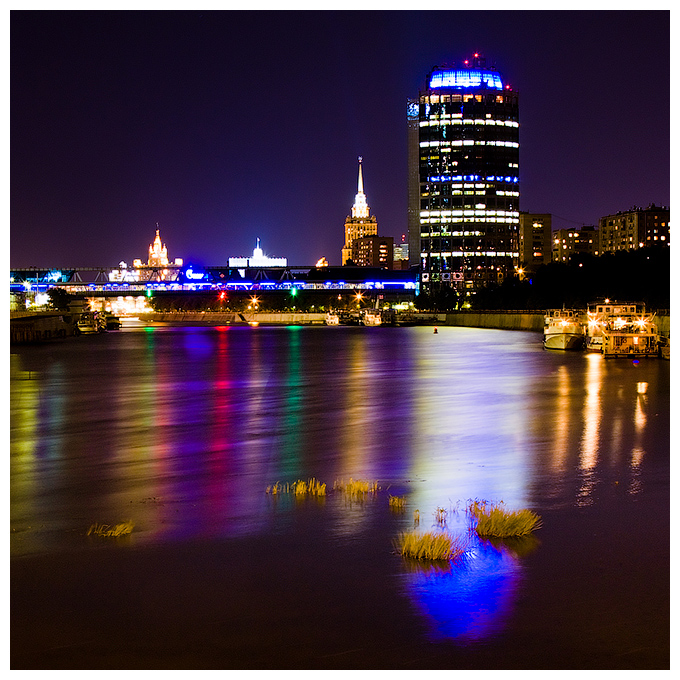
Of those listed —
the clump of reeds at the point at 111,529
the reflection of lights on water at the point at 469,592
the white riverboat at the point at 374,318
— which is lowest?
the reflection of lights on water at the point at 469,592

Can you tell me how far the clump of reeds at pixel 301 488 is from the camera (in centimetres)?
2009

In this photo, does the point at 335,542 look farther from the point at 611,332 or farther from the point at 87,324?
the point at 87,324

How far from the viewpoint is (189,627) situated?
460 inches

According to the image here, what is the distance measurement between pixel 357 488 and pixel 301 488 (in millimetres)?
1327

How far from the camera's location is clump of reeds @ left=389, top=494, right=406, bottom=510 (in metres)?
18.4

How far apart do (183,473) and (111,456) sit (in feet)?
14.0

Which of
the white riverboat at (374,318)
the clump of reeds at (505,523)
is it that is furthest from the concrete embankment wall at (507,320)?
the clump of reeds at (505,523)

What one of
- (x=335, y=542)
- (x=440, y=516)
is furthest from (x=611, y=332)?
(x=335, y=542)

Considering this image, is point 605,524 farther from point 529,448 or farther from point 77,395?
point 77,395

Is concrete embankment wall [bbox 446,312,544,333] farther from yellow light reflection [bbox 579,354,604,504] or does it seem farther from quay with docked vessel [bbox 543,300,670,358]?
yellow light reflection [bbox 579,354,604,504]

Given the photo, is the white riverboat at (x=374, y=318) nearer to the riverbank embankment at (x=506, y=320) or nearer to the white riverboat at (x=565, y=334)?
the riverbank embankment at (x=506, y=320)

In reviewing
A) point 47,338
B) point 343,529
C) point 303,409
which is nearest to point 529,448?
point 343,529

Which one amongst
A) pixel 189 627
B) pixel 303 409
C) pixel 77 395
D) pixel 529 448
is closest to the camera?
pixel 189 627

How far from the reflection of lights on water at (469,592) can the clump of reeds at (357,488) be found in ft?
17.3
